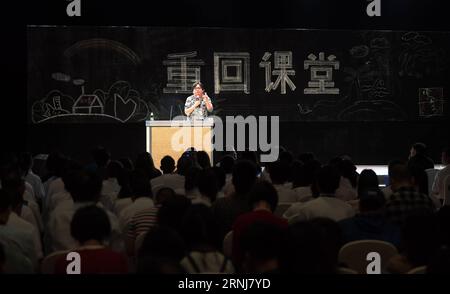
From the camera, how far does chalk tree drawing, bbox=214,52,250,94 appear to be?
13117 mm

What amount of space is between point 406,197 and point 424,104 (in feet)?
33.1

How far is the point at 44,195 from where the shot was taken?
22.1ft

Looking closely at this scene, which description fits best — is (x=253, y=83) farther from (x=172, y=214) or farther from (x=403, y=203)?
(x=172, y=214)

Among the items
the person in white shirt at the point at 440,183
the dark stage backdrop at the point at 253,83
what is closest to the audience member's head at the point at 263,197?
the person in white shirt at the point at 440,183

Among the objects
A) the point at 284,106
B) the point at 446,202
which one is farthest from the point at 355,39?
the point at 446,202

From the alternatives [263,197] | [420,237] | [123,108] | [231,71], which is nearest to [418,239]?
[420,237]

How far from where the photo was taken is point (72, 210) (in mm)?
4129

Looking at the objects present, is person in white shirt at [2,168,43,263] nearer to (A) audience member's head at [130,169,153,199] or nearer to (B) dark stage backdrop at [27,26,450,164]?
(A) audience member's head at [130,169,153,199]

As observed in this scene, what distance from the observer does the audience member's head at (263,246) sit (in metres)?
2.65

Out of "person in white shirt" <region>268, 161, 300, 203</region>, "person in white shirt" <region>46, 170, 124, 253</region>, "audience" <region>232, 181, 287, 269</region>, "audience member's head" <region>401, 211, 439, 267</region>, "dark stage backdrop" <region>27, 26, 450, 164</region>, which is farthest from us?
"dark stage backdrop" <region>27, 26, 450, 164</region>

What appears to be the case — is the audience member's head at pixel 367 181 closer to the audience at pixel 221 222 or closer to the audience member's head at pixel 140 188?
the audience at pixel 221 222

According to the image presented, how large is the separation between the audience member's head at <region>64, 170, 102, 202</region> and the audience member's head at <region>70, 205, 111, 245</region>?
1003 millimetres

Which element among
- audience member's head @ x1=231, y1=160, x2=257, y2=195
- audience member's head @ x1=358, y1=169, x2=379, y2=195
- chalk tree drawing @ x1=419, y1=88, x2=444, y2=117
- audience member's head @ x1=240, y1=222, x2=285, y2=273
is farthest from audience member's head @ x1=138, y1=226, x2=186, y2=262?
chalk tree drawing @ x1=419, y1=88, x2=444, y2=117
